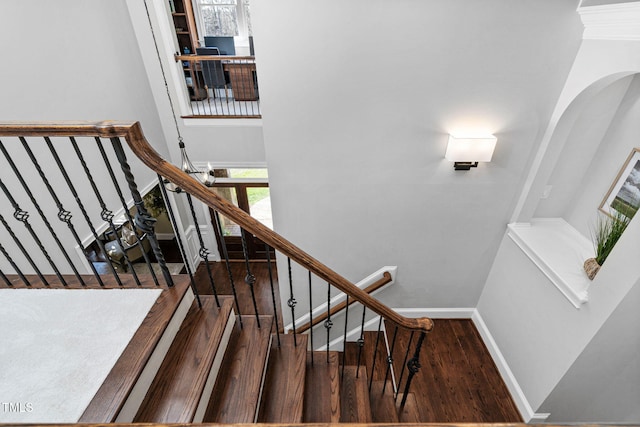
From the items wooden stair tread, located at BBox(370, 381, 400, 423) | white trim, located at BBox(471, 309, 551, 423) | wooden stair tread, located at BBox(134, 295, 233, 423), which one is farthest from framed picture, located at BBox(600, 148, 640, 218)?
wooden stair tread, located at BBox(134, 295, 233, 423)

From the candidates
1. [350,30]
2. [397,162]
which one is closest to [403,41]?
[350,30]

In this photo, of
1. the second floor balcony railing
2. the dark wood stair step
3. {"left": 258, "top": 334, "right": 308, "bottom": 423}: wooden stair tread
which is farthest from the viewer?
the second floor balcony railing

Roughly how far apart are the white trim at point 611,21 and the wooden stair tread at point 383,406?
114 inches

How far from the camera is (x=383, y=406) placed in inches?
90.0

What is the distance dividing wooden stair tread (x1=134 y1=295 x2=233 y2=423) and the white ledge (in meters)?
2.42

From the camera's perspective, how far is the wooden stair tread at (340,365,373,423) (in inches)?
78.8

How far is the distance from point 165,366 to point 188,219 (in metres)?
4.36

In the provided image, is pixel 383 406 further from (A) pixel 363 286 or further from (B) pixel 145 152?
(B) pixel 145 152

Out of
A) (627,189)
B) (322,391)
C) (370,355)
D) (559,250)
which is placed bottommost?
(370,355)

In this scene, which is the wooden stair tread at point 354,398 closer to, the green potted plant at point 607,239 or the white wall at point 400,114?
the white wall at point 400,114

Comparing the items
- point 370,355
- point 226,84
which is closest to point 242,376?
point 370,355

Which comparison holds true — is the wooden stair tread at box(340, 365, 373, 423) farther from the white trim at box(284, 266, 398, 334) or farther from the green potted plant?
the green potted plant

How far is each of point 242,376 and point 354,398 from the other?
0.98 m

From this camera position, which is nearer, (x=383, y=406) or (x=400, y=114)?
(x=383, y=406)
